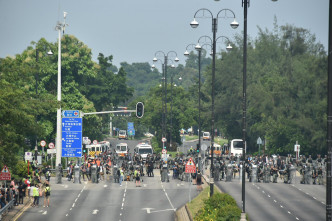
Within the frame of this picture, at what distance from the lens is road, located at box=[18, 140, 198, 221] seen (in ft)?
135

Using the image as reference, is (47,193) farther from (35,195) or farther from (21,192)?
(21,192)

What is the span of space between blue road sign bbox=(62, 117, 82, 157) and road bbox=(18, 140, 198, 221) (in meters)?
2.92

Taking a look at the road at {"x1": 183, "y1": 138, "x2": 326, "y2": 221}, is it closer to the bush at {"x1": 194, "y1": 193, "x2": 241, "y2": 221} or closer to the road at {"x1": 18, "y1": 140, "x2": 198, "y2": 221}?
the road at {"x1": 18, "y1": 140, "x2": 198, "y2": 221}

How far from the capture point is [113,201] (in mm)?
48156

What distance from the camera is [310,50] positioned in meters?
104

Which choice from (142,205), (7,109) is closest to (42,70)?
(142,205)

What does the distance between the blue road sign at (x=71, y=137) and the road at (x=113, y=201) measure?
292 cm

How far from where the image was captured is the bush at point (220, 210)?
29295mm

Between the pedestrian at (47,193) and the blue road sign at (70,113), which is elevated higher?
the blue road sign at (70,113)

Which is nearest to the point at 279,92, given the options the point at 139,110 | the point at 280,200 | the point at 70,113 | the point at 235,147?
the point at 235,147

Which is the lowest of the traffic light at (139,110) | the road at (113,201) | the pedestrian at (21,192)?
the road at (113,201)

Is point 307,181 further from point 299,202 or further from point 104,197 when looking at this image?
point 104,197

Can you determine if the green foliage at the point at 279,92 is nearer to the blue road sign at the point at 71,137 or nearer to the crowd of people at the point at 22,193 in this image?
the blue road sign at the point at 71,137

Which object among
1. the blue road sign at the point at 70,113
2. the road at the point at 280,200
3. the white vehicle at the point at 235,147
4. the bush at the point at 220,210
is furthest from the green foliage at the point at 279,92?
the bush at the point at 220,210
